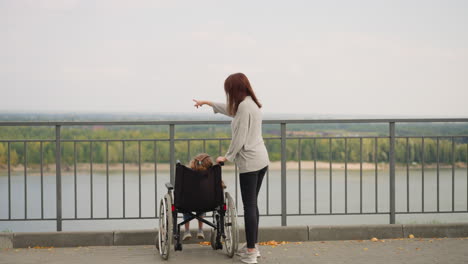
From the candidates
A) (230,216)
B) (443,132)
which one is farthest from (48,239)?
(443,132)

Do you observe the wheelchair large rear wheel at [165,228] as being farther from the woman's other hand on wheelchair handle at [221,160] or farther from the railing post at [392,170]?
the railing post at [392,170]

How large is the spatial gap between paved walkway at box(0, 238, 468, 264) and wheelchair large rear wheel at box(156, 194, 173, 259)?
0.13m

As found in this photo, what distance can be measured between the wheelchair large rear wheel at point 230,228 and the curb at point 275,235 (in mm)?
769

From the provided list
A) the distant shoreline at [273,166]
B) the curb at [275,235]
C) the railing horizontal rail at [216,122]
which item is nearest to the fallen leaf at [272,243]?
the curb at [275,235]

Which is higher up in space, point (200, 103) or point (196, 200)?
point (200, 103)

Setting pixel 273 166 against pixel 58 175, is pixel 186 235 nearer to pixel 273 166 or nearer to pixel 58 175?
pixel 273 166

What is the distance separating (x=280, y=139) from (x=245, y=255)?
1.59m

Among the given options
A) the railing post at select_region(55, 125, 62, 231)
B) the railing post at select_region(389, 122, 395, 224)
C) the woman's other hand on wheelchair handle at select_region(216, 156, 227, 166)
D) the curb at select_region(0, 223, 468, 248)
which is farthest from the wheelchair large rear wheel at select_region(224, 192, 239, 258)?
the railing post at select_region(389, 122, 395, 224)

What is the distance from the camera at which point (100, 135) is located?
698 cm

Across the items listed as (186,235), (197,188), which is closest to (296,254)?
(186,235)

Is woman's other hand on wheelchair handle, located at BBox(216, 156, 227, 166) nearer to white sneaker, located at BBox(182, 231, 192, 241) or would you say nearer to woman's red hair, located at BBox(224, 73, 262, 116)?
woman's red hair, located at BBox(224, 73, 262, 116)

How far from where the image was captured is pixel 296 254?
6105 mm

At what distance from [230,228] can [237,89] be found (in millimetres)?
1337

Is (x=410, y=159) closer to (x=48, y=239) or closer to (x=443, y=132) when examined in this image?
(x=443, y=132)
